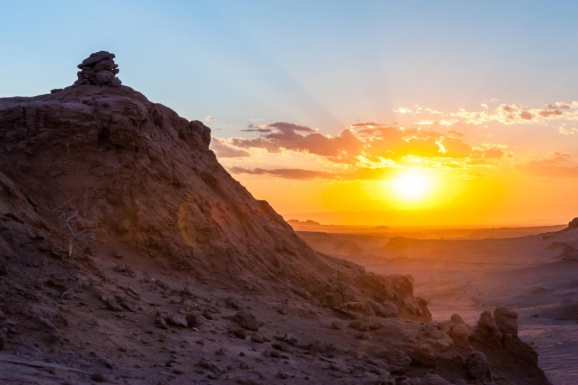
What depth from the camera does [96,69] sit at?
15.2 m

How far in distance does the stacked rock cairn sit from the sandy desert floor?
493 inches

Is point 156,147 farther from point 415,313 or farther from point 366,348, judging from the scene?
point 415,313

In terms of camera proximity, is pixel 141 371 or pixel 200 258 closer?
pixel 141 371

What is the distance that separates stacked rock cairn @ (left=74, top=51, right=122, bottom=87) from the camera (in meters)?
15.0

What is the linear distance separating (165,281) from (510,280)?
29.0m

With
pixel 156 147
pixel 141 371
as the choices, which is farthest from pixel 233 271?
pixel 141 371

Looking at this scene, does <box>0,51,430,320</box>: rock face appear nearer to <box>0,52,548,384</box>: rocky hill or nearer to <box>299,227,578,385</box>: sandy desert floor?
<box>0,52,548,384</box>: rocky hill

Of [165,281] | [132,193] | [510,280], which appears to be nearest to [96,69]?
[132,193]

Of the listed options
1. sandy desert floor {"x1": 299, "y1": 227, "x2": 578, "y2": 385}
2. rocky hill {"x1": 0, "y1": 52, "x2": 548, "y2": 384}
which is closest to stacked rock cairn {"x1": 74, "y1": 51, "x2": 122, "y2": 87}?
rocky hill {"x1": 0, "y1": 52, "x2": 548, "y2": 384}

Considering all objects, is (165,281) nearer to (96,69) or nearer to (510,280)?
(96,69)

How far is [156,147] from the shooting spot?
13.8 m

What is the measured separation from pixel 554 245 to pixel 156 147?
41501 millimetres

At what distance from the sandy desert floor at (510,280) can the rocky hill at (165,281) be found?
171 inches

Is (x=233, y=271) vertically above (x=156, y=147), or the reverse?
(x=156, y=147)
